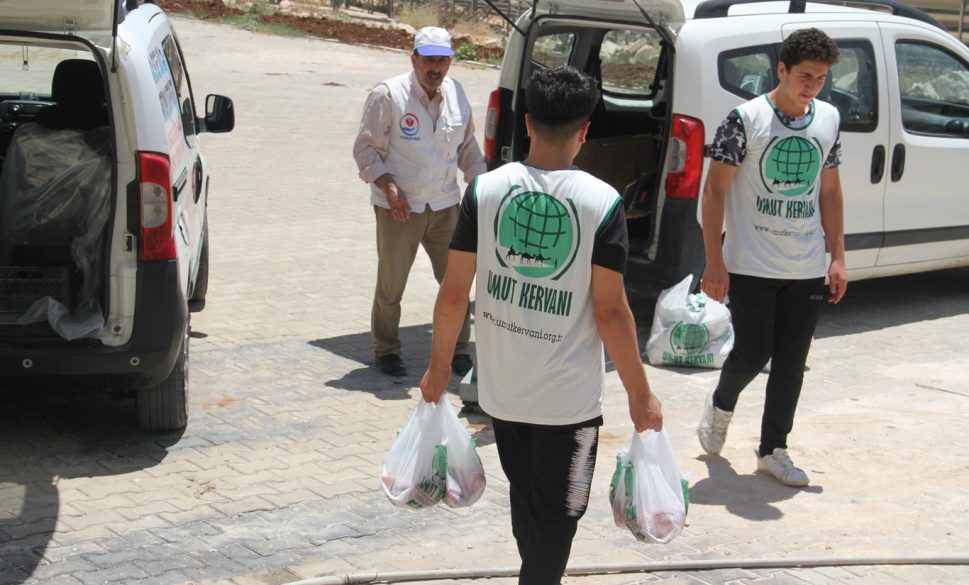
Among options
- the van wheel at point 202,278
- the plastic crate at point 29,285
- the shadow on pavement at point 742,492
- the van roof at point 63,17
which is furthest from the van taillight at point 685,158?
the plastic crate at point 29,285

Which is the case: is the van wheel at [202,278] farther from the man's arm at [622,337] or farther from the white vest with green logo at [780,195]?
the man's arm at [622,337]

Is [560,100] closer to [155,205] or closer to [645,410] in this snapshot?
[645,410]

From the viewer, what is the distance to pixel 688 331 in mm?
7285

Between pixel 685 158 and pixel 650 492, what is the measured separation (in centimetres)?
366

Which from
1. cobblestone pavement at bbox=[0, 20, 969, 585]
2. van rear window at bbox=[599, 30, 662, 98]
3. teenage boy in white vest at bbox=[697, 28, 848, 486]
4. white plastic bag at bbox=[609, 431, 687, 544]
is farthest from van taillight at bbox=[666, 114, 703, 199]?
white plastic bag at bbox=[609, 431, 687, 544]

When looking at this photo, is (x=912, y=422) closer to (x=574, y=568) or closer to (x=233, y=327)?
(x=574, y=568)

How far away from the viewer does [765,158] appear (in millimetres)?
5500

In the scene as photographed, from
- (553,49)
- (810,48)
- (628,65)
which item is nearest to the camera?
(810,48)

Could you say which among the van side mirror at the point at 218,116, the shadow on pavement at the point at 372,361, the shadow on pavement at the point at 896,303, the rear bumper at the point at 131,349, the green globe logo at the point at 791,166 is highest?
the green globe logo at the point at 791,166

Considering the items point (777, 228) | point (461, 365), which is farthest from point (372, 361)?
point (777, 228)

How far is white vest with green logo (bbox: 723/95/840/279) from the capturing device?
18.0ft

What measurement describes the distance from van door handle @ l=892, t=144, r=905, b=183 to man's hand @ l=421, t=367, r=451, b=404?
5.15 m

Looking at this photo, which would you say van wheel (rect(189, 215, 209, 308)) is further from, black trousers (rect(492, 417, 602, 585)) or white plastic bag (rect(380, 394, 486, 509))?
black trousers (rect(492, 417, 602, 585))

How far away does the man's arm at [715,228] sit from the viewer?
215 inches
